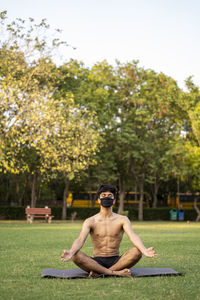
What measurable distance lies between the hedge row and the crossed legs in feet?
134

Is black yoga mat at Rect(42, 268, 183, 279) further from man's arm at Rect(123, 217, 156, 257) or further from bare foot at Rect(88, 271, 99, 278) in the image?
man's arm at Rect(123, 217, 156, 257)

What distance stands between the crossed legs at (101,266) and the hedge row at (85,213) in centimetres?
4080

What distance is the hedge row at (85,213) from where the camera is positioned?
48.7m

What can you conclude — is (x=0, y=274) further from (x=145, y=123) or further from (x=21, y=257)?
(x=145, y=123)

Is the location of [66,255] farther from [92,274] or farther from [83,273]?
[83,273]

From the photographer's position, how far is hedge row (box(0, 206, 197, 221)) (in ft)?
160

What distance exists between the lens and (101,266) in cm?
861

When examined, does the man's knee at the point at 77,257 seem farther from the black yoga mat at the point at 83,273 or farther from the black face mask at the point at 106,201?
the black face mask at the point at 106,201

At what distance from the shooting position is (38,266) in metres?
10.6

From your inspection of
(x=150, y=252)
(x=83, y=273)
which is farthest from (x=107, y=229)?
(x=150, y=252)

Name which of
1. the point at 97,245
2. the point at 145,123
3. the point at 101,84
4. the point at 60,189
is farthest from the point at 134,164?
the point at 97,245

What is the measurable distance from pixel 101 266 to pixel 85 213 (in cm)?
4340

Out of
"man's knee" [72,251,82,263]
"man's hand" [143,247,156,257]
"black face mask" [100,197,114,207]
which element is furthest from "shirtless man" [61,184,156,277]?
"man's hand" [143,247,156,257]

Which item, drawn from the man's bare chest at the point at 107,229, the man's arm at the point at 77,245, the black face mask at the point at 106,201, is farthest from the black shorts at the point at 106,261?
the black face mask at the point at 106,201
